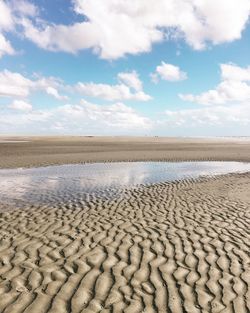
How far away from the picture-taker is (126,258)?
8.08 m

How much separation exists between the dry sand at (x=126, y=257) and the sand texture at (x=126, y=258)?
0.06 ft

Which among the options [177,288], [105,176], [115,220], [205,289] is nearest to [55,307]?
[177,288]

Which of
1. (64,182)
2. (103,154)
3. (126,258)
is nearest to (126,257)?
(126,258)

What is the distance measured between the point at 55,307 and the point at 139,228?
16.5 feet

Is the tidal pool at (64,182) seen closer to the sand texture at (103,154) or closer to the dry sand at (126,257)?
the dry sand at (126,257)

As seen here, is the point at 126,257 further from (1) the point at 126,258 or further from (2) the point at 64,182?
(2) the point at 64,182

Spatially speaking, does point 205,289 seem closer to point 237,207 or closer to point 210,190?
point 237,207

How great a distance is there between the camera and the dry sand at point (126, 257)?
6066 millimetres

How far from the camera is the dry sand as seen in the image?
6.07m

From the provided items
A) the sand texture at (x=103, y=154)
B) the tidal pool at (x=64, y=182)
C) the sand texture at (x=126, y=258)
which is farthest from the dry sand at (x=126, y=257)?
the sand texture at (x=103, y=154)

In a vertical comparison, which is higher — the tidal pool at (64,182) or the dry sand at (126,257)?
the dry sand at (126,257)

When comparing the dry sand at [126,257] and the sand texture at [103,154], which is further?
the sand texture at [103,154]

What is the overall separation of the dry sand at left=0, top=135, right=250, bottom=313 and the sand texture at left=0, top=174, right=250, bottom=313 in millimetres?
19

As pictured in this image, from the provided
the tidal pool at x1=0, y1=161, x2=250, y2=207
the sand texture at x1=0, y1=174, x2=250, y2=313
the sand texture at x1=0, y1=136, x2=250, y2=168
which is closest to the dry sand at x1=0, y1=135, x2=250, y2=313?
the sand texture at x1=0, y1=174, x2=250, y2=313
